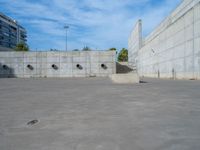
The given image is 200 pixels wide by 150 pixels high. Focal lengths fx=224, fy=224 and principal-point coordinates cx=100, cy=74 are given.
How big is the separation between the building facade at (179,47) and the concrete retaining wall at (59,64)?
8427mm

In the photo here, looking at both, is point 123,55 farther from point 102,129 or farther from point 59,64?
point 102,129

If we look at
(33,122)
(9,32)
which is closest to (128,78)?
(33,122)

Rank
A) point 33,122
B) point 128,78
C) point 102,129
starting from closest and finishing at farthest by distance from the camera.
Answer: point 102,129
point 33,122
point 128,78

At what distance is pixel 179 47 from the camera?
25.6 metres

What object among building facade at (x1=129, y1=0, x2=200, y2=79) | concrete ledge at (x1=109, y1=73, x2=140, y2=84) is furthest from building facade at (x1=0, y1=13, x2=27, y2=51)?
concrete ledge at (x1=109, y1=73, x2=140, y2=84)

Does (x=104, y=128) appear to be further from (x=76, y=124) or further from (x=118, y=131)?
(x=76, y=124)

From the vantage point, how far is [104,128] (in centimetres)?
469

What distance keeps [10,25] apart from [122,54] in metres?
65.6

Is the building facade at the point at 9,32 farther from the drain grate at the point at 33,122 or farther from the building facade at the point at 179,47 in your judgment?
the drain grate at the point at 33,122

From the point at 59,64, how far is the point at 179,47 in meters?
22.0

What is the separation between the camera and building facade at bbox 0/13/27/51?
10544cm

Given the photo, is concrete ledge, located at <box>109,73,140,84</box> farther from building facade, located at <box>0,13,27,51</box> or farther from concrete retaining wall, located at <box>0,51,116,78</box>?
building facade, located at <box>0,13,27,51</box>

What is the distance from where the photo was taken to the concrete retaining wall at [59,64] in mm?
40156

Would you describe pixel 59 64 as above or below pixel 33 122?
above
